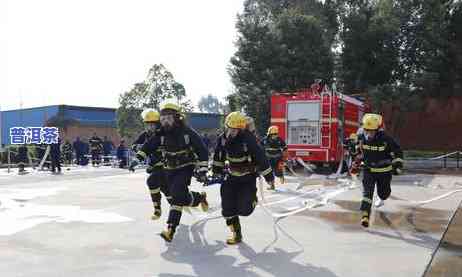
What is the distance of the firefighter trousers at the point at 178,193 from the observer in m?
6.78

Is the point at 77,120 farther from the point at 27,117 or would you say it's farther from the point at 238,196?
the point at 238,196

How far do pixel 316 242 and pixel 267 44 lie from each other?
862 inches

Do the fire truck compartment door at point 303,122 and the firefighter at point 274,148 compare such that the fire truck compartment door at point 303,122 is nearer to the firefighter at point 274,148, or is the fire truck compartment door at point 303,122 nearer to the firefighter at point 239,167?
the firefighter at point 274,148

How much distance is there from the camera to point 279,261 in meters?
5.73

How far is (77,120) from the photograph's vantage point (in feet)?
151

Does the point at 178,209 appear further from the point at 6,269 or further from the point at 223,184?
the point at 6,269

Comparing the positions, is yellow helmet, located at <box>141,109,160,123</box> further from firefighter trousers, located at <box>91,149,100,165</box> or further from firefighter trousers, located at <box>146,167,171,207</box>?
firefighter trousers, located at <box>91,149,100,165</box>

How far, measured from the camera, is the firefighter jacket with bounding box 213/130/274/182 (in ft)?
22.9

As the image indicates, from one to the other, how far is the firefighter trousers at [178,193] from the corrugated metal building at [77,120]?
3588 cm

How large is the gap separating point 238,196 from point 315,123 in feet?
36.2

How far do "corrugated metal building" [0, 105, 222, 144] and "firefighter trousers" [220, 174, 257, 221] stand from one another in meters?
36.1

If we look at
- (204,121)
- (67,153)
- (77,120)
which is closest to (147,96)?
(67,153)

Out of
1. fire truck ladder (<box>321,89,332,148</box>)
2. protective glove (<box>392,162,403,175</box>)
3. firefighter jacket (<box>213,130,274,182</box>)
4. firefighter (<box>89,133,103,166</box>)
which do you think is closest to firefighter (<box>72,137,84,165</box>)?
firefighter (<box>89,133,103,166</box>)

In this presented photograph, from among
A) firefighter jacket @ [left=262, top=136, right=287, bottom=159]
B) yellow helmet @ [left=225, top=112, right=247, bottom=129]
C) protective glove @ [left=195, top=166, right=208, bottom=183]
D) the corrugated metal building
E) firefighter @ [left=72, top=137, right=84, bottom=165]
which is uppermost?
the corrugated metal building
